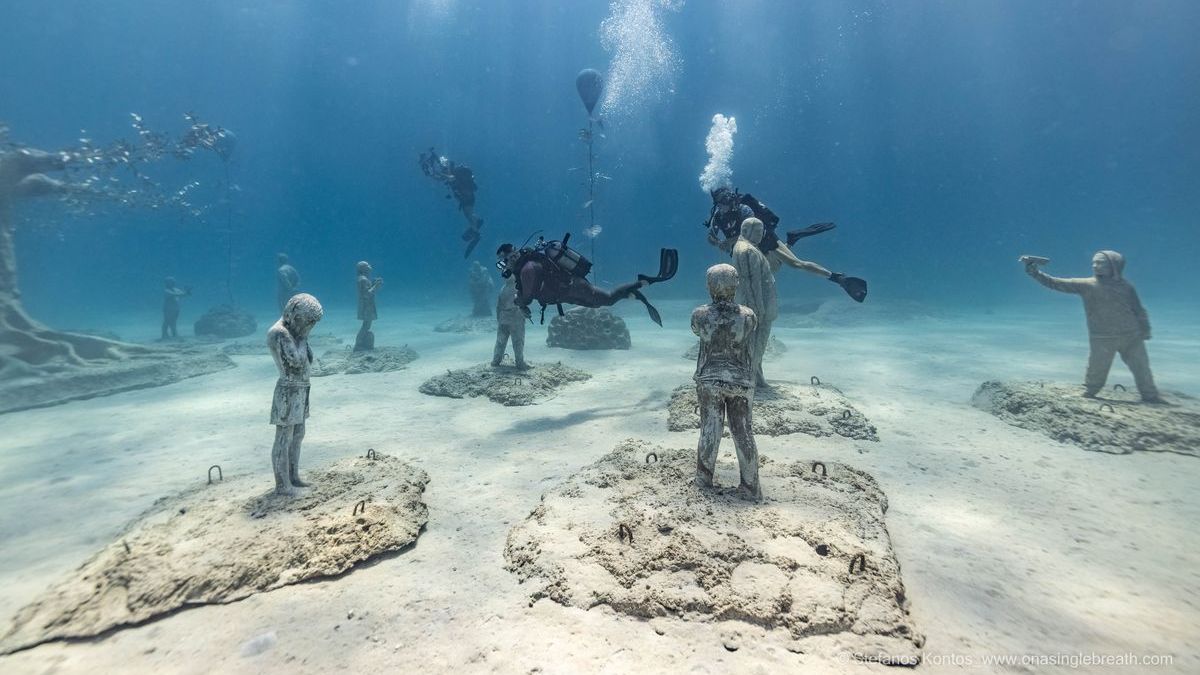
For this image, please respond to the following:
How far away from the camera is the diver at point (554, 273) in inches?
286

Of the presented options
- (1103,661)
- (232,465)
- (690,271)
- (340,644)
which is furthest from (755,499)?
(690,271)

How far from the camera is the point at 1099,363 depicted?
7.19 meters

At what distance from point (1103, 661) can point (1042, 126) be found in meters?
132

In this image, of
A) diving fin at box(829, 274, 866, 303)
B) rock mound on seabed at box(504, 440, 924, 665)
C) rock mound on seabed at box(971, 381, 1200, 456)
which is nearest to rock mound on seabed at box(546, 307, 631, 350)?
diving fin at box(829, 274, 866, 303)

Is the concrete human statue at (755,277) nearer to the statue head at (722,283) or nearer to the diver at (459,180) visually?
the statue head at (722,283)

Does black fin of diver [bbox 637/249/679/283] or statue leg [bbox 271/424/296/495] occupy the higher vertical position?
black fin of diver [bbox 637/249/679/283]

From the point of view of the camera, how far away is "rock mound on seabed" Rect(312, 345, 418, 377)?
Answer: 37.3ft

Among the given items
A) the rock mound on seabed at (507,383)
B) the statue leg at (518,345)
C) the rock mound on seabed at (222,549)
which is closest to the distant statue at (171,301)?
the rock mound on seabed at (507,383)

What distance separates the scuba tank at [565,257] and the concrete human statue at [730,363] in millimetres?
3386

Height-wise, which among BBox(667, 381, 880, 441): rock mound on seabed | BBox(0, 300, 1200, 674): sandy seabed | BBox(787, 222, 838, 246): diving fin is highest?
BBox(787, 222, 838, 246): diving fin

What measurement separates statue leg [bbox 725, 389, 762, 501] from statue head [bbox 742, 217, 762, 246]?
365 cm

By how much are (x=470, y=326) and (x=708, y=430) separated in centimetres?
1655

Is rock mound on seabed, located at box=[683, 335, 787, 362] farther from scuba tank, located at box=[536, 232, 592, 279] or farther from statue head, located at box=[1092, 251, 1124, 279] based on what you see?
statue head, located at box=[1092, 251, 1124, 279]

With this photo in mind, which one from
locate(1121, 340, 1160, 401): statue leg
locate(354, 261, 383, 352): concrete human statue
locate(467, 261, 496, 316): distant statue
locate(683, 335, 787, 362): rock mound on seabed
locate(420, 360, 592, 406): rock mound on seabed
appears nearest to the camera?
locate(1121, 340, 1160, 401): statue leg
